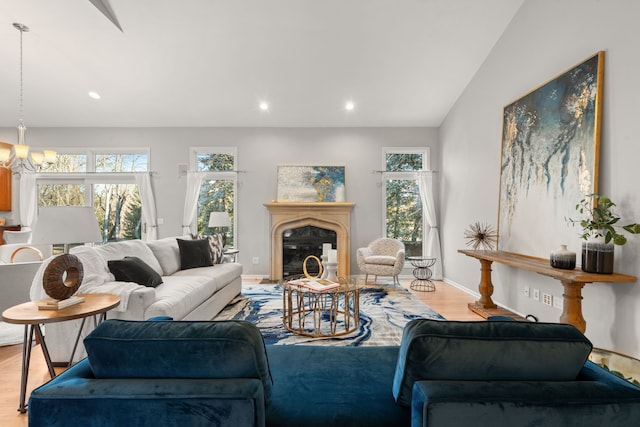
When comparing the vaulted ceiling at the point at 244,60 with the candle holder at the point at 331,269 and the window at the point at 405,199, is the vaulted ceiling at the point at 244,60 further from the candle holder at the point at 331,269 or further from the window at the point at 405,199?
the candle holder at the point at 331,269

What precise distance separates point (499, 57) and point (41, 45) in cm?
592

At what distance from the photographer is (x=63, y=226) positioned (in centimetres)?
210

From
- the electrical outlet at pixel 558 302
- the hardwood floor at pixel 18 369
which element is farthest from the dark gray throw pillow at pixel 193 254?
the electrical outlet at pixel 558 302

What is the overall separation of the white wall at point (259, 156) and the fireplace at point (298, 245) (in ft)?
1.24

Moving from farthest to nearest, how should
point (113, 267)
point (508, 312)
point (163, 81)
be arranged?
point (163, 81)
point (508, 312)
point (113, 267)

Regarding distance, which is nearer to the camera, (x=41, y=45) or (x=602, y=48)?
(x=602, y=48)

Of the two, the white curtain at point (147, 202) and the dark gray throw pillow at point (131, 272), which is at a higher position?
the white curtain at point (147, 202)

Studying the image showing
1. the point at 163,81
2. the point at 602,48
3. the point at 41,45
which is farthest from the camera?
the point at 163,81

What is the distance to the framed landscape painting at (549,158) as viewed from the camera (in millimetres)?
2689

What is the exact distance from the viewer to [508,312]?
12.4 feet

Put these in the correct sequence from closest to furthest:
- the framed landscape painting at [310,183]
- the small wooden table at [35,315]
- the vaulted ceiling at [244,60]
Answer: the small wooden table at [35,315], the vaulted ceiling at [244,60], the framed landscape painting at [310,183]

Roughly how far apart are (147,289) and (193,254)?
1588 millimetres

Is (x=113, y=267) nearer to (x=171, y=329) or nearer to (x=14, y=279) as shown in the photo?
(x=14, y=279)

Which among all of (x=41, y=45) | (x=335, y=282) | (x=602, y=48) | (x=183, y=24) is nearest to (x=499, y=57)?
(x=602, y=48)
